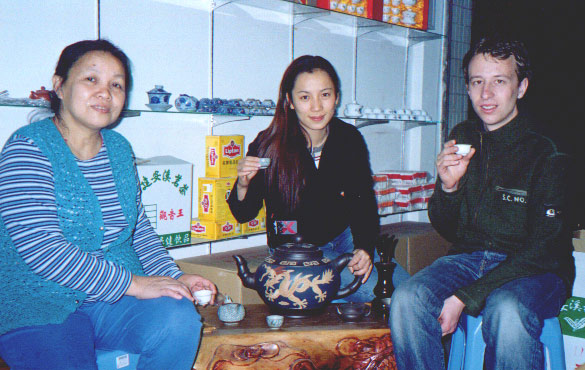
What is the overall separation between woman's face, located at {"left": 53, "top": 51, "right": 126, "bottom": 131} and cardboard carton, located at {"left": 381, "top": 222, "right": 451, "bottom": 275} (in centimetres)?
216

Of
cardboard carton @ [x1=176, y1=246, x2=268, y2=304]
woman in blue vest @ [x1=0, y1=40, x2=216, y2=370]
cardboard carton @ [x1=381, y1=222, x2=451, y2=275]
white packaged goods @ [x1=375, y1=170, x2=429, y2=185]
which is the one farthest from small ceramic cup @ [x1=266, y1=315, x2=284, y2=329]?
white packaged goods @ [x1=375, y1=170, x2=429, y2=185]

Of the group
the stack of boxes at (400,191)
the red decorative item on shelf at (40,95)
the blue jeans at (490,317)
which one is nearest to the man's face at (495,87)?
the blue jeans at (490,317)

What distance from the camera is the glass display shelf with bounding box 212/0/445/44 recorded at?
2.97m

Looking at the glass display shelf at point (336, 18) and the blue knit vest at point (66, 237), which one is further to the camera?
the glass display shelf at point (336, 18)

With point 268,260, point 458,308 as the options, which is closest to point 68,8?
point 268,260

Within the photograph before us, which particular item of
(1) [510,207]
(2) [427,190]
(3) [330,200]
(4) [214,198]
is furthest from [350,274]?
(2) [427,190]

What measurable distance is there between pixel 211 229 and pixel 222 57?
103 centimetres

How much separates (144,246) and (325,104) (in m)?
1.02

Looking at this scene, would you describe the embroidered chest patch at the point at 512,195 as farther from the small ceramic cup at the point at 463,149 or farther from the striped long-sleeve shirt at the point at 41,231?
the striped long-sleeve shirt at the point at 41,231

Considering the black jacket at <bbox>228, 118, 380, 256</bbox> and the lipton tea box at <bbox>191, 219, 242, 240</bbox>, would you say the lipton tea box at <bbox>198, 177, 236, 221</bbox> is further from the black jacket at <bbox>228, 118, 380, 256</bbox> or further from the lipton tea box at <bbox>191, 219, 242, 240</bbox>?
the black jacket at <bbox>228, 118, 380, 256</bbox>

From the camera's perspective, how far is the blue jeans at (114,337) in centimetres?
138

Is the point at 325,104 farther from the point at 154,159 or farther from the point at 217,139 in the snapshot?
the point at 154,159

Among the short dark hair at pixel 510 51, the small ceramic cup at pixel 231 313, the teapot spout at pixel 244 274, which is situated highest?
the short dark hair at pixel 510 51

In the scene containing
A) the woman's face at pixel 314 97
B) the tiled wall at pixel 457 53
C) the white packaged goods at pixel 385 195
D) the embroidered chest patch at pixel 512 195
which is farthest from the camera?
the tiled wall at pixel 457 53
